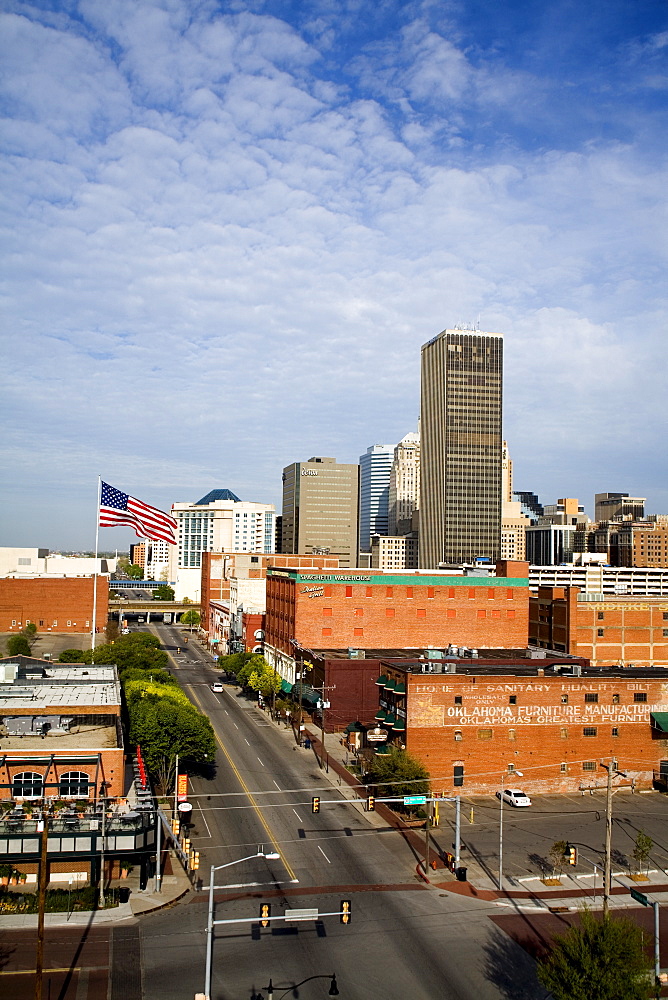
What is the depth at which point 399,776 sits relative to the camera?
55500 millimetres

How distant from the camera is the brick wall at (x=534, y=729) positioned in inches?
2472

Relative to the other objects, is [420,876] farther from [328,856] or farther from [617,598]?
[617,598]

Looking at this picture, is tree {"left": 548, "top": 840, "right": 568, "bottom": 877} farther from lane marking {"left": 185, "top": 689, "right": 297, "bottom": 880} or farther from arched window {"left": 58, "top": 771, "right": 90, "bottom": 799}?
arched window {"left": 58, "top": 771, "right": 90, "bottom": 799}

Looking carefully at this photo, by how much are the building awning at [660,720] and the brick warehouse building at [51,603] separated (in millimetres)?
105068

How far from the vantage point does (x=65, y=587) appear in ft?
497

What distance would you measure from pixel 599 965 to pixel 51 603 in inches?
5403

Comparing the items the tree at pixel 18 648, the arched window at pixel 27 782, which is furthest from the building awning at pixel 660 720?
the tree at pixel 18 648

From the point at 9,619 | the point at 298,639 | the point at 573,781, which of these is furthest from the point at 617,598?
the point at 9,619

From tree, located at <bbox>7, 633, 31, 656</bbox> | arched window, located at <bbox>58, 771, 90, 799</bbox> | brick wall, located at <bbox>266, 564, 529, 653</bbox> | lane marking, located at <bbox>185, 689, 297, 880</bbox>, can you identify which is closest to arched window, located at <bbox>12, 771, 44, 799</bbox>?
arched window, located at <bbox>58, 771, 90, 799</bbox>

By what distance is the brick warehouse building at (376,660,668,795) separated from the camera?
206 feet

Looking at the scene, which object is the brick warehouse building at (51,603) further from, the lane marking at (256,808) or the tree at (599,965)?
the tree at (599,965)

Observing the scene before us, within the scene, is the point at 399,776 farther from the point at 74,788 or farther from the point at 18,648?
the point at 18,648

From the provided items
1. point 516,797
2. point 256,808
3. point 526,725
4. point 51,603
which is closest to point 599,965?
point 256,808

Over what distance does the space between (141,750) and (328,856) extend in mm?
16984
